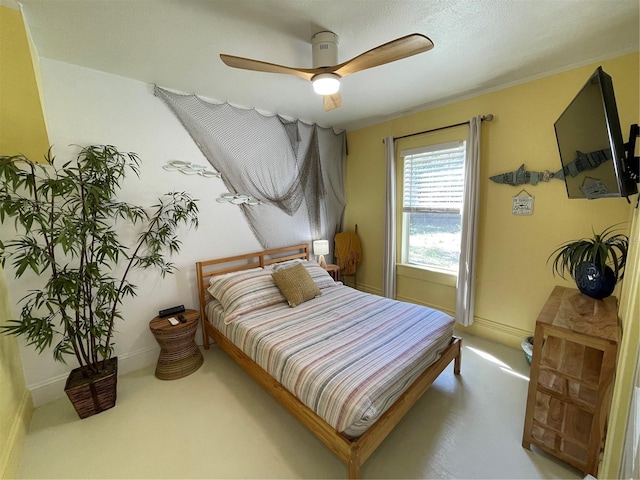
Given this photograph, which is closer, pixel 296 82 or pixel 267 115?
pixel 296 82

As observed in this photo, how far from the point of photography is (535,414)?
5.12ft

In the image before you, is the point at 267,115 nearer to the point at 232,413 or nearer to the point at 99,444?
the point at 232,413

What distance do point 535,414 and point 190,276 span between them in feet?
9.60

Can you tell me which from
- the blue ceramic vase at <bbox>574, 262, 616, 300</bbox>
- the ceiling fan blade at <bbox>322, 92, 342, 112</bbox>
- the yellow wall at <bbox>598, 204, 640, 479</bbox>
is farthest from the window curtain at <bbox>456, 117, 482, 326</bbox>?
the yellow wall at <bbox>598, 204, 640, 479</bbox>

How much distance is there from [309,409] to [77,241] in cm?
175

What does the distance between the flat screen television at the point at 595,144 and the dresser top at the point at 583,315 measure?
68cm

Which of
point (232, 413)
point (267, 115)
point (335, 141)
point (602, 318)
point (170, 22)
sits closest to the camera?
point (602, 318)

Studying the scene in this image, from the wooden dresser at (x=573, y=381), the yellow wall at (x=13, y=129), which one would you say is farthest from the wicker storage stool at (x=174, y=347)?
the wooden dresser at (x=573, y=381)

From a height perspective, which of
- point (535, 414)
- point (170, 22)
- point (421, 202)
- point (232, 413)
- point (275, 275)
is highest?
point (170, 22)

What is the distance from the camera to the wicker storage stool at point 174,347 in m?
2.23

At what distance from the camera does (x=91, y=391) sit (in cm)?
188

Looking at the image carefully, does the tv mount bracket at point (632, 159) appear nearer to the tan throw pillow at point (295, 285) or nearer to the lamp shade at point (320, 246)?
the tan throw pillow at point (295, 285)

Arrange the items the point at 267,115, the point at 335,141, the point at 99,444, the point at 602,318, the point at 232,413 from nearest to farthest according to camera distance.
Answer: the point at 602,318, the point at 99,444, the point at 232,413, the point at 267,115, the point at 335,141

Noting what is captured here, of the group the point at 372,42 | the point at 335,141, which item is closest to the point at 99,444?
the point at 372,42
